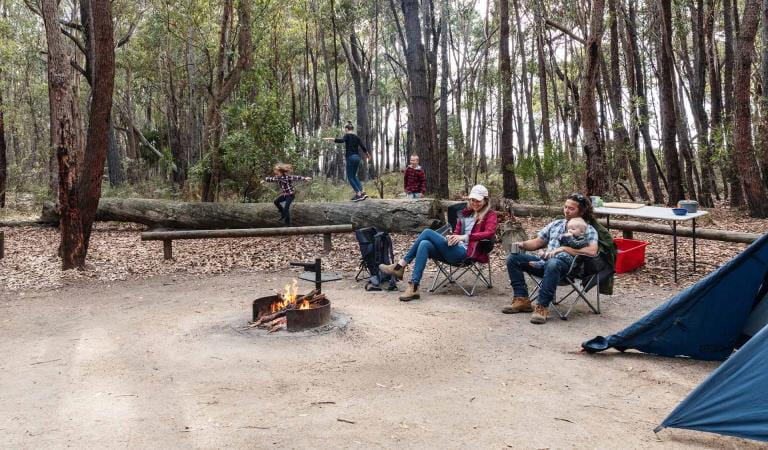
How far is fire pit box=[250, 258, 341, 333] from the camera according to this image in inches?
206

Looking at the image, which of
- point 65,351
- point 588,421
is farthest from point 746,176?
point 65,351

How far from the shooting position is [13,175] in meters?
19.2

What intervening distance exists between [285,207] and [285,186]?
0.43 meters

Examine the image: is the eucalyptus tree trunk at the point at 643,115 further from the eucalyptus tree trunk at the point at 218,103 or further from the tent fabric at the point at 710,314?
the tent fabric at the point at 710,314

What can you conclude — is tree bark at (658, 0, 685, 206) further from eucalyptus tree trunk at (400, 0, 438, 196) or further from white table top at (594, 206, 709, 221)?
white table top at (594, 206, 709, 221)

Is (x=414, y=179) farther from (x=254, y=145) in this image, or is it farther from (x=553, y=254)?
(x=553, y=254)

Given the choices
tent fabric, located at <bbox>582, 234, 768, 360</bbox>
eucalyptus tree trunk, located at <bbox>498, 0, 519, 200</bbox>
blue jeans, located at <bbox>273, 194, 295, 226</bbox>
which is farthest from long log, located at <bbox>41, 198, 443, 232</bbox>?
tent fabric, located at <bbox>582, 234, 768, 360</bbox>

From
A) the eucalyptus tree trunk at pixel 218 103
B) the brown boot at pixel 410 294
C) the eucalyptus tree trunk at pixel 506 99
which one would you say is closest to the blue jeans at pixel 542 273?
the brown boot at pixel 410 294

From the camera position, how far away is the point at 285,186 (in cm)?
1061

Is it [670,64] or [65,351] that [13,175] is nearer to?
[65,351]

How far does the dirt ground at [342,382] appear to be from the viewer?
3252 mm

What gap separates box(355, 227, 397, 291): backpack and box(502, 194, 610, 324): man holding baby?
178 cm

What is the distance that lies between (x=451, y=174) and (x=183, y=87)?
12.6m

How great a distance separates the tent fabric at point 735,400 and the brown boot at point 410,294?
3.76 meters
